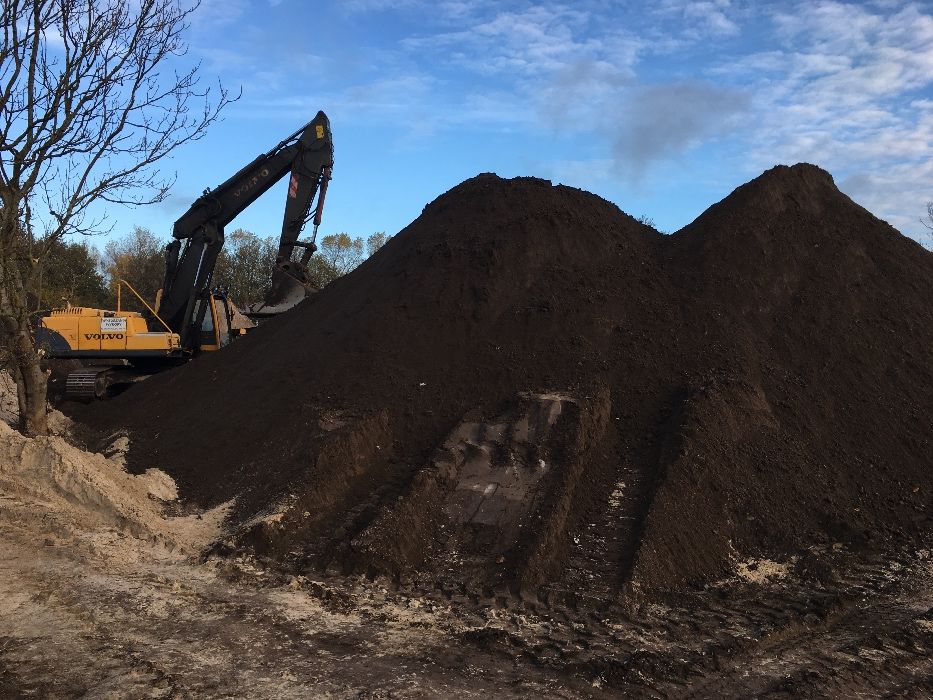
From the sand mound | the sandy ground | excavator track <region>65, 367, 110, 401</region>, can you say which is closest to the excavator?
excavator track <region>65, 367, 110, 401</region>

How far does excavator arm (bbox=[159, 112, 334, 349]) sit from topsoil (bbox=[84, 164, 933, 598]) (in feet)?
8.55

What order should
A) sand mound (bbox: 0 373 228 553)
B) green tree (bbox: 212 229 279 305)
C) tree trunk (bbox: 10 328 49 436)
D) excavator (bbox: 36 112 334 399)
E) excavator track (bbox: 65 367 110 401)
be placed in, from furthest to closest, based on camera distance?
green tree (bbox: 212 229 279 305) < excavator (bbox: 36 112 334 399) < excavator track (bbox: 65 367 110 401) < tree trunk (bbox: 10 328 49 436) < sand mound (bbox: 0 373 228 553)

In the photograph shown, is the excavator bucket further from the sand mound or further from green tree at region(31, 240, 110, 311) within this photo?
green tree at region(31, 240, 110, 311)

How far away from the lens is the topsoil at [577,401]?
6.80m

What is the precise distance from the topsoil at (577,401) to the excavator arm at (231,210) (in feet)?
8.55

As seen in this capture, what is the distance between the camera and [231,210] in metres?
15.0

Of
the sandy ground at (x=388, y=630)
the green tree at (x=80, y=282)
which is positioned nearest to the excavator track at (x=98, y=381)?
the sandy ground at (x=388, y=630)

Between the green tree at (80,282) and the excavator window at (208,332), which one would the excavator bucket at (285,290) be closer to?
the excavator window at (208,332)

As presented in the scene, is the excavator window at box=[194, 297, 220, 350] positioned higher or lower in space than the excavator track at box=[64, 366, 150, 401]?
higher

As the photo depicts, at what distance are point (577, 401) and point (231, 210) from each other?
964 cm

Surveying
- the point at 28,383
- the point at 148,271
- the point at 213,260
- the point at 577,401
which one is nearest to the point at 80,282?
the point at 148,271

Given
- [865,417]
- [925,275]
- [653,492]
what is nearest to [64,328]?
[653,492]

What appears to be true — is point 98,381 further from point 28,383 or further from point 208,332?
point 28,383

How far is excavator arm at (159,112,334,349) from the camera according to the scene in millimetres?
14742
